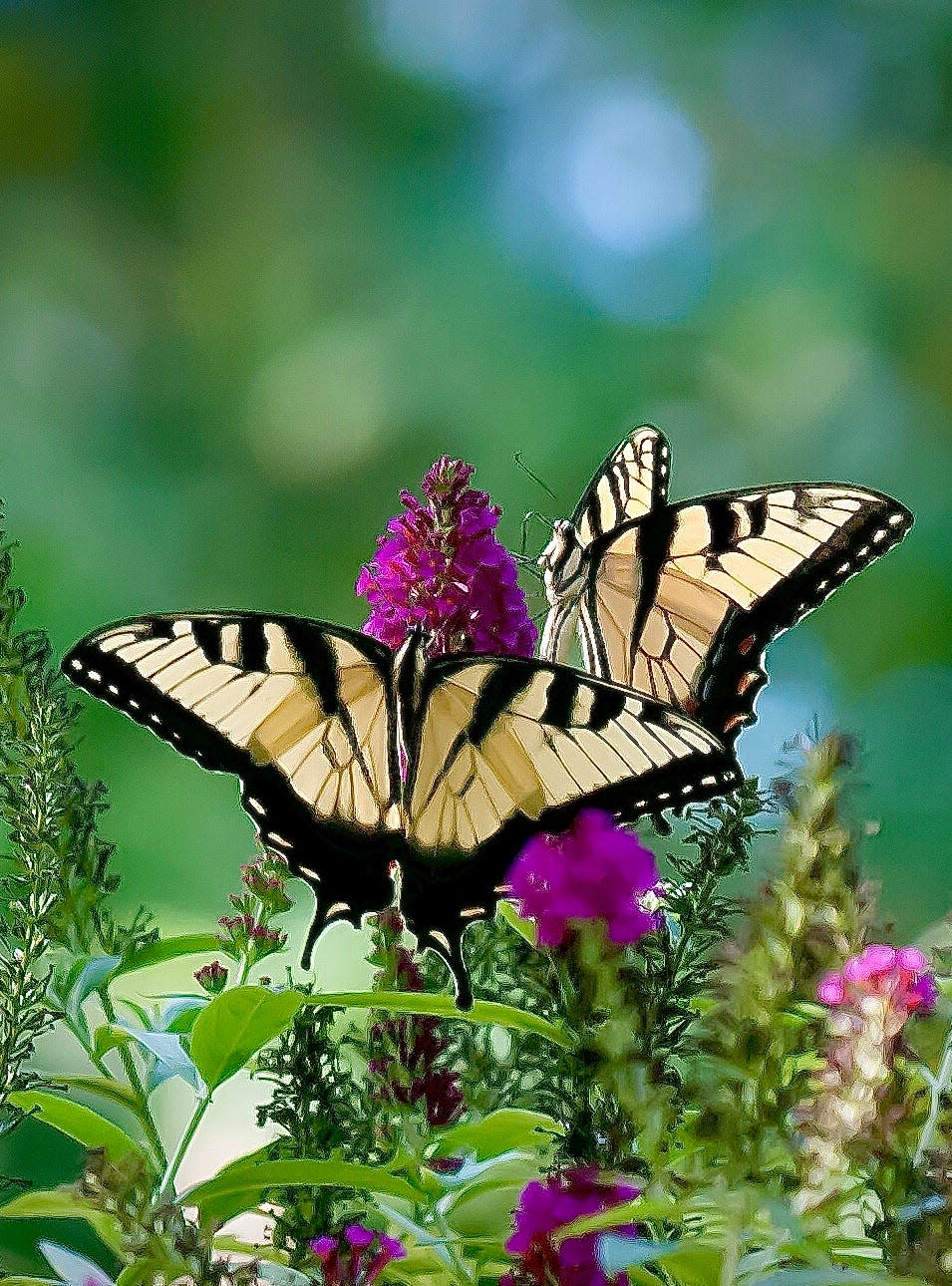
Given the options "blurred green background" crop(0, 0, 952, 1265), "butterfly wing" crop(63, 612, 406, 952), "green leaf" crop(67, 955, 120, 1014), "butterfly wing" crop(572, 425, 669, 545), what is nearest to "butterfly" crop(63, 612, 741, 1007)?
"butterfly wing" crop(63, 612, 406, 952)

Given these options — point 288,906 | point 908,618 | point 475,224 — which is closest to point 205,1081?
point 288,906

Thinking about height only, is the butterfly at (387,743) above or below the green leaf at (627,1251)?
above

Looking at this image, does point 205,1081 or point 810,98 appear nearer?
point 205,1081

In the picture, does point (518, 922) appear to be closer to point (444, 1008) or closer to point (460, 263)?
point (444, 1008)

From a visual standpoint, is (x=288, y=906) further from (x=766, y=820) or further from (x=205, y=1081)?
(x=766, y=820)

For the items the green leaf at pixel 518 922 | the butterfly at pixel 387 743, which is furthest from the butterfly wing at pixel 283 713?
the green leaf at pixel 518 922

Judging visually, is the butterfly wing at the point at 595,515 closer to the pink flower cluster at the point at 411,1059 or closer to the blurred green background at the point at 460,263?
the pink flower cluster at the point at 411,1059

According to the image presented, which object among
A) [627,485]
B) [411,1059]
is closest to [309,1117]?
[411,1059]
